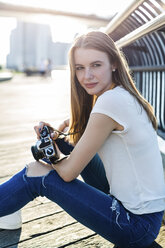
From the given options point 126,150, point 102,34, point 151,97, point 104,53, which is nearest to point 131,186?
point 126,150

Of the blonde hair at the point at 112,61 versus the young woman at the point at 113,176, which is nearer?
the young woman at the point at 113,176

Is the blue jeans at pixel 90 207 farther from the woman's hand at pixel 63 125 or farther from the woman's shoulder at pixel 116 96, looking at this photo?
the woman's hand at pixel 63 125

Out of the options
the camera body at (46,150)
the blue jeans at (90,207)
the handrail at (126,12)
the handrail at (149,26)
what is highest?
the handrail at (126,12)

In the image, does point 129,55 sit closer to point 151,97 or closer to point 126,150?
point 151,97

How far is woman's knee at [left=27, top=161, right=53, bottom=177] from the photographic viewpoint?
58.1 inches

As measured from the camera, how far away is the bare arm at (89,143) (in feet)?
4.53

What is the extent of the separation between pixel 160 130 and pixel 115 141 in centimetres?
130

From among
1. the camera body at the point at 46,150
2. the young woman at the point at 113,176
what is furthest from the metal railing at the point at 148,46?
the camera body at the point at 46,150

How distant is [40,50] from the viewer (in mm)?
100000

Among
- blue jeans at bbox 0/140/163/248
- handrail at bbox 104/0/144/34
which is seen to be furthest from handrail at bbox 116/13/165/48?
blue jeans at bbox 0/140/163/248

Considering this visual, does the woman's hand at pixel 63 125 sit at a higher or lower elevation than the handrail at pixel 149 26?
lower

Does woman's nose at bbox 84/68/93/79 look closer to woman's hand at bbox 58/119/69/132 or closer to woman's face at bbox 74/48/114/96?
woman's face at bbox 74/48/114/96

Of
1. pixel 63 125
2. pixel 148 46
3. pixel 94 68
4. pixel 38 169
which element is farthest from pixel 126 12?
pixel 38 169

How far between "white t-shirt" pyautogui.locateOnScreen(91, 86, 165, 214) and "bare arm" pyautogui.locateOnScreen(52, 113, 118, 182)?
0.14ft
